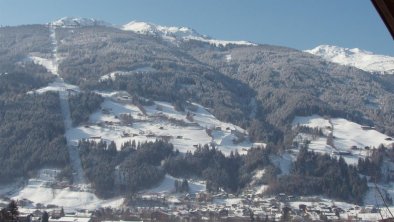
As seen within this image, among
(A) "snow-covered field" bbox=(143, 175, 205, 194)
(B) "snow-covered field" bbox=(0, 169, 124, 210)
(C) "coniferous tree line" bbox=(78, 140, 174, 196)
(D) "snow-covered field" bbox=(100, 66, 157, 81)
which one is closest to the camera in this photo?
(B) "snow-covered field" bbox=(0, 169, 124, 210)

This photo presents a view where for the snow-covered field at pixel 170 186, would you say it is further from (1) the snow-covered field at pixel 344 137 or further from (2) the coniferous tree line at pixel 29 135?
(1) the snow-covered field at pixel 344 137

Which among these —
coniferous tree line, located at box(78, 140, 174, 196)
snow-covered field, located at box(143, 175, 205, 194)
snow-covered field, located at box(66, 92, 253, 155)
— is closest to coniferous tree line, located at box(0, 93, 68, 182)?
snow-covered field, located at box(66, 92, 253, 155)

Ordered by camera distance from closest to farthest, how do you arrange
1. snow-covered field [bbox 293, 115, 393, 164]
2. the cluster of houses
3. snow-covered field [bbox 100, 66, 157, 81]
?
the cluster of houses → snow-covered field [bbox 293, 115, 393, 164] → snow-covered field [bbox 100, 66, 157, 81]

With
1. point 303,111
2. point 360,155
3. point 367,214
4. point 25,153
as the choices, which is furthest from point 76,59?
point 367,214

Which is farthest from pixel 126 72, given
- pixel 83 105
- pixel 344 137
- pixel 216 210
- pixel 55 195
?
pixel 216 210

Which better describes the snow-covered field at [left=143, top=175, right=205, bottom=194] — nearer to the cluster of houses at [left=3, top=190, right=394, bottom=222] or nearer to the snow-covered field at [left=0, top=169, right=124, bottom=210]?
the cluster of houses at [left=3, top=190, right=394, bottom=222]

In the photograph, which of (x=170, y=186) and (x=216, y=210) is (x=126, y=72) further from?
(x=216, y=210)

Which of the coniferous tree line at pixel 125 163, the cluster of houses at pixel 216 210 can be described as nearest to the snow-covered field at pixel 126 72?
the coniferous tree line at pixel 125 163

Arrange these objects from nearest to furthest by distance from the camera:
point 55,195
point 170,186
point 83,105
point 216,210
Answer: point 216,210 < point 55,195 < point 170,186 < point 83,105

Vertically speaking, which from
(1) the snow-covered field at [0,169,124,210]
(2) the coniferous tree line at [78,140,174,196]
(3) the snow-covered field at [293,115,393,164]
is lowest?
(1) the snow-covered field at [0,169,124,210]

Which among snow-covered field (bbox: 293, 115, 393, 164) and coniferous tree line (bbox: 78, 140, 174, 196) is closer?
coniferous tree line (bbox: 78, 140, 174, 196)

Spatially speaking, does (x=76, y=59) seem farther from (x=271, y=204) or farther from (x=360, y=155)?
(x=271, y=204)

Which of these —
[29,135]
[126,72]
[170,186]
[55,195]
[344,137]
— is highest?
[126,72]
